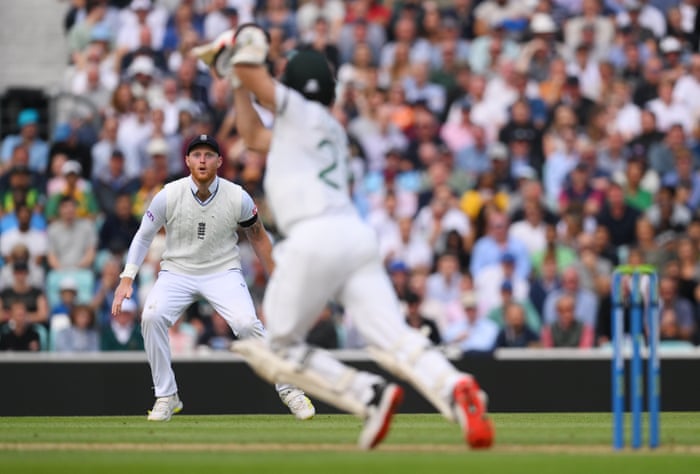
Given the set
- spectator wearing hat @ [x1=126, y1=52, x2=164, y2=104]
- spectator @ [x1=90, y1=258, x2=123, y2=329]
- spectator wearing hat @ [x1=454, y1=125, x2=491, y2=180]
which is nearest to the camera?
spectator @ [x1=90, y1=258, x2=123, y2=329]

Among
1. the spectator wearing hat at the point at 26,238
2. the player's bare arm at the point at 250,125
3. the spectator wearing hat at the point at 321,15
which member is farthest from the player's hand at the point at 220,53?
the spectator wearing hat at the point at 321,15

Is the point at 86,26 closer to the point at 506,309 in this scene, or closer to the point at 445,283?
the point at 445,283

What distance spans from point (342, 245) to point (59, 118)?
1332 cm

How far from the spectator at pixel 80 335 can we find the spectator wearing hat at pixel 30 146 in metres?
3.54

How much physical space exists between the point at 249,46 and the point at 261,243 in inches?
138

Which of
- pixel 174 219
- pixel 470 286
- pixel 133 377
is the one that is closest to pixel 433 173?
pixel 470 286

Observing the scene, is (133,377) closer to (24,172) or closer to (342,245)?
(24,172)

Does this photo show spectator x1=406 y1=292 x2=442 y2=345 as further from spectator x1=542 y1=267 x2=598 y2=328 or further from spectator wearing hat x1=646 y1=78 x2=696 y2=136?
spectator wearing hat x1=646 y1=78 x2=696 y2=136

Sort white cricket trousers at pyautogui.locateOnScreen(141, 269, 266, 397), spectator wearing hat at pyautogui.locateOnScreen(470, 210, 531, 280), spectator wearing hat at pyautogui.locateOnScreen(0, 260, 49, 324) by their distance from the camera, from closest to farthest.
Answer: white cricket trousers at pyautogui.locateOnScreen(141, 269, 266, 397) < spectator wearing hat at pyautogui.locateOnScreen(0, 260, 49, 324) < spectator wearing hat at pyautogui.locateOnScreen(470, 210, 531, 280)

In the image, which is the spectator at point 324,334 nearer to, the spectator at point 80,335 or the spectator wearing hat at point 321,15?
the spectator at point 80,335

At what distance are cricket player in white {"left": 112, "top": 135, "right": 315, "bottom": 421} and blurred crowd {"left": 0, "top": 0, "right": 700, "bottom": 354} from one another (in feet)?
12.2

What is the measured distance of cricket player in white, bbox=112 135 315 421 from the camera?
1235cm

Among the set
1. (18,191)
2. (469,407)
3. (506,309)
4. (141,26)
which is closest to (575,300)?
(506,309)

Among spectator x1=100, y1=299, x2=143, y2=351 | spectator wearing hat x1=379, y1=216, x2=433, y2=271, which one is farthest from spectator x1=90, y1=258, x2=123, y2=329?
spectator wearing hat x1=379, y1=216, x2=433, y2=271
